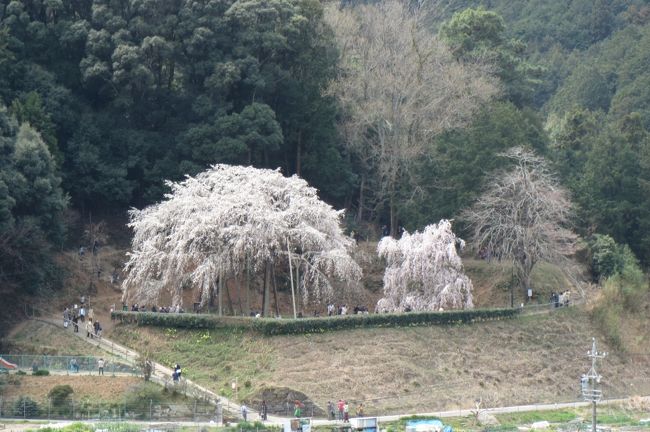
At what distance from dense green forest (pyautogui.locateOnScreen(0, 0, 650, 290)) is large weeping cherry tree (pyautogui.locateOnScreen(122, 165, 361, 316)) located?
17.9 feet

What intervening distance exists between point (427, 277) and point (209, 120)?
16167 mm

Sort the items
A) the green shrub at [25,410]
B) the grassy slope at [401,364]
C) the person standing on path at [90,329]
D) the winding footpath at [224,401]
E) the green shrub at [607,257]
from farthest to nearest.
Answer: the green shrub at [607,257] < the person standing on path at [90,329] < the grassy slope at [401,364] < the winding footpath at [224,401] < the green shrub at [25,410]

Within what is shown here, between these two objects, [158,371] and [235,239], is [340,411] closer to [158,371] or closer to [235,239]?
[158,371]

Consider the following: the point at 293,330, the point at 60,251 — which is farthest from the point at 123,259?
the point at 293,330

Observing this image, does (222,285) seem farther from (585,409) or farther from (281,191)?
(585,409)

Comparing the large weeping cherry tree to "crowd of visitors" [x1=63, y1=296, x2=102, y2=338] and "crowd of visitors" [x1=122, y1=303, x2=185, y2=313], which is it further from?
"crowd of visitors" [x1=63, y1=296, x2=102, y2=338]

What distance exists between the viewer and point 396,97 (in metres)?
88.0

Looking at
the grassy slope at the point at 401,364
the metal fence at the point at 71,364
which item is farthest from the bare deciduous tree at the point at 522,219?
the metal fence at the point at 71,364

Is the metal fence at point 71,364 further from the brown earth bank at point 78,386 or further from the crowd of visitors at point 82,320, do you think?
the crowd of visitors at point 82,320

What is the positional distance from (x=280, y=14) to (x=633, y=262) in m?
25.1

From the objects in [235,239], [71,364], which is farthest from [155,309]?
[71,364]

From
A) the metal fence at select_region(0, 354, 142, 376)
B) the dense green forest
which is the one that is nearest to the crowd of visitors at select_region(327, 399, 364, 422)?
the metal fence at select_region(0, 354, 142, 376)

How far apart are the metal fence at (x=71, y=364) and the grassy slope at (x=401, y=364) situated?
2998 mm

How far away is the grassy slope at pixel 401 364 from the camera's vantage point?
68812 mm
